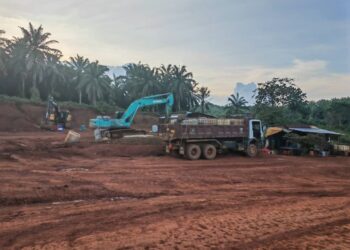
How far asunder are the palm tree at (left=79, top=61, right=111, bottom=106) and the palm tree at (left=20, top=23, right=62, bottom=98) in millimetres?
7826

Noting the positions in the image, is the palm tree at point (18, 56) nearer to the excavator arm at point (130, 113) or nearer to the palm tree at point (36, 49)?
the palm tree at point (36, 49)

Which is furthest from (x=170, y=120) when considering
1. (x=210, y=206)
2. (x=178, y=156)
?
(x=210, y=206)

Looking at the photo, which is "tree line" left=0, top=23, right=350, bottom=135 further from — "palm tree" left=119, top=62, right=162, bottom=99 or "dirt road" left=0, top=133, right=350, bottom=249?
"dirt road" left=0, top=133, right=350, bottom=249

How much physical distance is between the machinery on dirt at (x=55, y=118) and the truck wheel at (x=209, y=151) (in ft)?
63.3

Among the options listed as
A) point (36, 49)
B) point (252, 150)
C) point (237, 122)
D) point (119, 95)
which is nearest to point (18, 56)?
point (36, 49)

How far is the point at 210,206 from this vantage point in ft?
32.8

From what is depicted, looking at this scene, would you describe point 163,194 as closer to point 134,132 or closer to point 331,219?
point 331,219

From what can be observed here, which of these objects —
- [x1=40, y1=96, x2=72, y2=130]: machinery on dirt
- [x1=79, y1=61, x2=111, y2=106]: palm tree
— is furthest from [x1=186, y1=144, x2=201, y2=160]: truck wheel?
[x1=79, y1=61, x2=111, y2=106]: palm tree

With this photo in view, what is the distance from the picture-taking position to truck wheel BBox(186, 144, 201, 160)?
2233cm

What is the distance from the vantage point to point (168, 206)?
391 inches

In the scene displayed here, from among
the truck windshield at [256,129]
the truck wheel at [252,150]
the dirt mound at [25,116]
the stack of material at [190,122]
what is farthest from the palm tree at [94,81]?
the stack of material at [190,122]

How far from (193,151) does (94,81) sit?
145 feet

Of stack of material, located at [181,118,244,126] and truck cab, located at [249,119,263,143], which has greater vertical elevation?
stack of material, located at [181,118,244,126]

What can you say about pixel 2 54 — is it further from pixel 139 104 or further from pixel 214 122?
pixel 214 122
